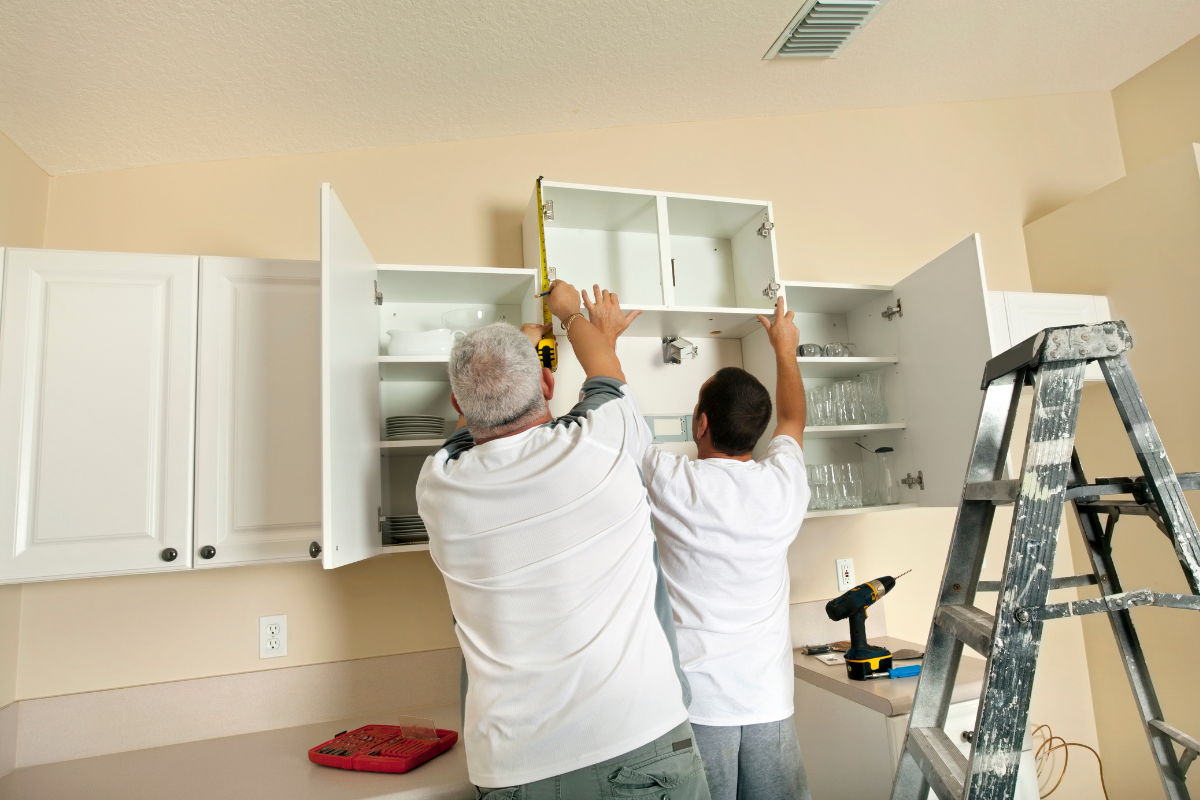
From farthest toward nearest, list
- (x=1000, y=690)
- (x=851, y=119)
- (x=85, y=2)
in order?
1. (x=851, y=119)
2. (x=85, y=2)
3. (x=1000, y=690)

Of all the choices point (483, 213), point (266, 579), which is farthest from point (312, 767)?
point (483, 213)

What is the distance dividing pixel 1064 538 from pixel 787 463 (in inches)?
80.0

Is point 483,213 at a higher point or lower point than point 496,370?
higher

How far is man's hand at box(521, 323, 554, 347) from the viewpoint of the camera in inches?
83.0

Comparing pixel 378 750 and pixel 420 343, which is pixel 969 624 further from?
pixel 420 343

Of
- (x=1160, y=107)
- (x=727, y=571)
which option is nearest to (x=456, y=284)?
(x=727, y=571)

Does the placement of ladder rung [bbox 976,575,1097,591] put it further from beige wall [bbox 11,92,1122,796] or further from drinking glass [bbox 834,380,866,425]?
beige wall [bbox 11,92,1122,796]

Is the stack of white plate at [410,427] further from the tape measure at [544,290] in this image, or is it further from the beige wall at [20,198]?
the beige wall at [20,198]

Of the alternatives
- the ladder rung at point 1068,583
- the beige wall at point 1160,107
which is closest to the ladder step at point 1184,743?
the ladder rung at point 1068,583

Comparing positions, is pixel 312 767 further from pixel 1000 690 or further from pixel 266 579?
pixel 1000 690

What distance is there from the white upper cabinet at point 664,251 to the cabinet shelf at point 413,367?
0.45 meters

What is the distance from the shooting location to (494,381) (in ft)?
4.68

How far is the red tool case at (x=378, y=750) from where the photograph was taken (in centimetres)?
167

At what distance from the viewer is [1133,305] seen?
2779mm
